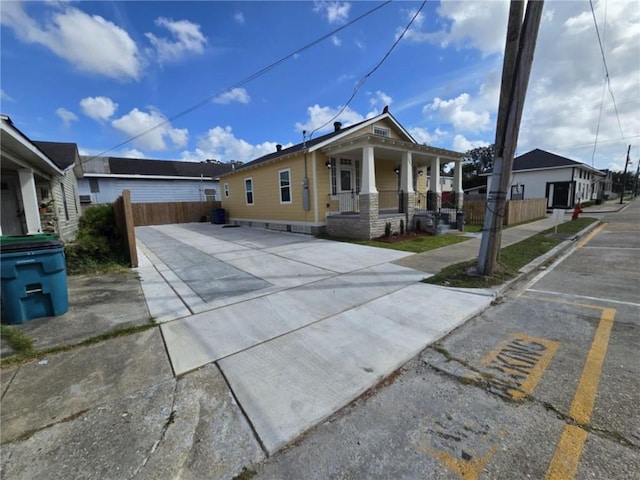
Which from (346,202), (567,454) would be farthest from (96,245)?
(346,202)

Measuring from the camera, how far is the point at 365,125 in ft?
42.0

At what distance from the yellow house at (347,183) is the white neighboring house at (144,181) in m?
9.99

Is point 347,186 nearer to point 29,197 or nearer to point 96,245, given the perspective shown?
point 96,245

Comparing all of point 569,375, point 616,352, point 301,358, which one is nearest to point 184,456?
point 301,358

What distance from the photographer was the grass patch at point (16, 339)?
3.05 metres

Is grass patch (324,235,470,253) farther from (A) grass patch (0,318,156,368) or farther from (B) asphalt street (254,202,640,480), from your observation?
(A) grass patch (0,318,156,368)

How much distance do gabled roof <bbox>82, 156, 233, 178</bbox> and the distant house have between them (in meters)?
11.1

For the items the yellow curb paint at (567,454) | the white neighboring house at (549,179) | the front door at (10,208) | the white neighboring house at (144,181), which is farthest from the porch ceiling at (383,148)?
the white neighboring house at (144,181)

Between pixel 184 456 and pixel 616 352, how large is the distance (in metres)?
3.99

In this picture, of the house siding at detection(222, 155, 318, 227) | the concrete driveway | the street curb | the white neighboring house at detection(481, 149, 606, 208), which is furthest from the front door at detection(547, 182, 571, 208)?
the concrete driveway

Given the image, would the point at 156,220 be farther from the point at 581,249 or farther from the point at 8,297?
the point at 581,249

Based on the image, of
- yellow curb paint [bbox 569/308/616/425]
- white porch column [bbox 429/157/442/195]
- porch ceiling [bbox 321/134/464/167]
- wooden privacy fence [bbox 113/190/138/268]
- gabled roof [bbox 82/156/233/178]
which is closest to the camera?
yellow curb paint [bbox 569/308/616/425]

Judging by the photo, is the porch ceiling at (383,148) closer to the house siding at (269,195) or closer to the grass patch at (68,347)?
the house siding at (269,195)

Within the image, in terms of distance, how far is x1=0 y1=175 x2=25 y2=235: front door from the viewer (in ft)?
24.9
